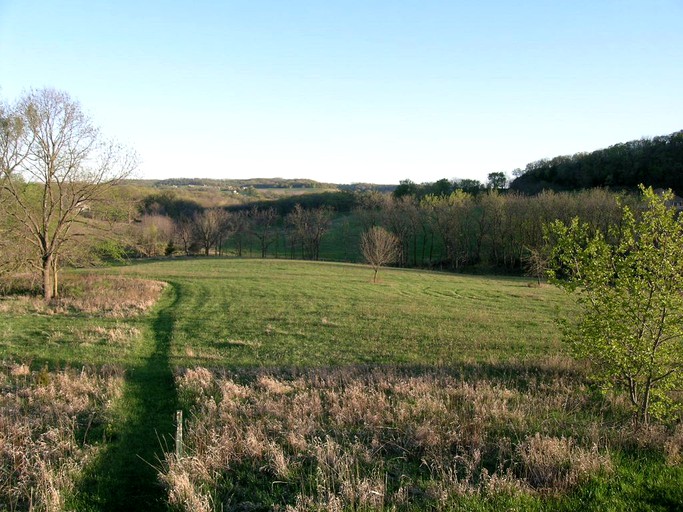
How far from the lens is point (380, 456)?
25.8 feet

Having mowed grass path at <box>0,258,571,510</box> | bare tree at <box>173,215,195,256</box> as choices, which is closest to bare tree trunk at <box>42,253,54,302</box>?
mowed grass path at <box>0,258,571,510</box>

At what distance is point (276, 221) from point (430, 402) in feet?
366

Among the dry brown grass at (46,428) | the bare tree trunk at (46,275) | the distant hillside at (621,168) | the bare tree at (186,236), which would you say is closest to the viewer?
the dry brown grass at (46,428)

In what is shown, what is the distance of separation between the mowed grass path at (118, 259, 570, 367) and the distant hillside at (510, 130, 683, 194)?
7953 centimetres

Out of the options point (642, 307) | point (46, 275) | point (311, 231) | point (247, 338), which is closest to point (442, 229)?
point (311, 231)

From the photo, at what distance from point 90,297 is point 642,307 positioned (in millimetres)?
30627

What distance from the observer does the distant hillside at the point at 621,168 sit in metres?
99.5

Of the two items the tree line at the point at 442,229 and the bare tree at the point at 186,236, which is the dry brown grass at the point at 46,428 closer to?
the tree line at the point at 442,229

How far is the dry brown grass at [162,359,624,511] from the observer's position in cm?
669

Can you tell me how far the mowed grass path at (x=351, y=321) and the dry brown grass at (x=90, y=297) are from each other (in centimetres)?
260

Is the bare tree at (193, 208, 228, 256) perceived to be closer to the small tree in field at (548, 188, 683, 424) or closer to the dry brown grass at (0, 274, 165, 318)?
the dry brown grass at (0, 274, 165, 318)

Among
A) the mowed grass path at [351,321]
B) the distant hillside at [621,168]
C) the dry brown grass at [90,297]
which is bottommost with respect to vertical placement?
the mowed grass path at [351,321]

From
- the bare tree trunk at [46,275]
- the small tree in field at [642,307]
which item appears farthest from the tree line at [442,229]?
the small tree in field at [642,307]

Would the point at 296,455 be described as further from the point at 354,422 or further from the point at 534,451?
the point at 534,451
